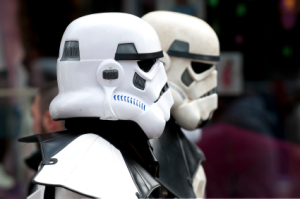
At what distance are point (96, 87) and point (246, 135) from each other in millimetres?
3471

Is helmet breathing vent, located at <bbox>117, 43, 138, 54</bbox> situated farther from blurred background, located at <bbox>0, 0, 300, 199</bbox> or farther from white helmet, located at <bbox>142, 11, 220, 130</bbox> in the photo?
blurred background, located at <bbox>0, 0, 300, 199</bbox>

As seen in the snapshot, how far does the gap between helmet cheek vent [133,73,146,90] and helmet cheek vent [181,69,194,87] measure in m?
0.64

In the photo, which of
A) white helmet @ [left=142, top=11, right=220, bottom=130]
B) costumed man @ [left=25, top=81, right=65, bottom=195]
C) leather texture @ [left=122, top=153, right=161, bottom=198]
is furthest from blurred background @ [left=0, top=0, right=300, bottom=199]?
leather texture @ [left=122, top=153, right=161, bottom=198]

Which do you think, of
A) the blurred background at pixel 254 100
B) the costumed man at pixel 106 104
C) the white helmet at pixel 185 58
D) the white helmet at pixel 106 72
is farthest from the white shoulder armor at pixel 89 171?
the blurred background at pixel 254 100

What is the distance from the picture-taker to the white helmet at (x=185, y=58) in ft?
6.87

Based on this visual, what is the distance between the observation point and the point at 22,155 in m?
3.66

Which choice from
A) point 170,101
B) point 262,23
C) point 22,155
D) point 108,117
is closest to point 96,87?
point 108,117

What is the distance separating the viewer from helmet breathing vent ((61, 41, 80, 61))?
4.76ft

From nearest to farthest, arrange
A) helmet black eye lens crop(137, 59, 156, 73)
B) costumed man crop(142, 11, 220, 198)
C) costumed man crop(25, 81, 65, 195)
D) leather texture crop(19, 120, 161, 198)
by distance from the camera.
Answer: leather texture crop(19, 120, 161, 198) → helmet black eye lens crop(137, 59, 156, 73) → costumed man crop(142, 11, 220, 198) → costumed man crop(25, 81, 65, 195)

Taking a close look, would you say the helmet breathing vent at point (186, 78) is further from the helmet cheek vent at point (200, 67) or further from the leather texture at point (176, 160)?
the leather texture at point (176, 160)

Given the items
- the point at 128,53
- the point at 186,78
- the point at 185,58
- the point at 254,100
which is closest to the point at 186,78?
the point at 186,78

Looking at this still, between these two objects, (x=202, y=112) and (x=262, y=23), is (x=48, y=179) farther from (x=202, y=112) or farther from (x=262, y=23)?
(x=262, y=23)

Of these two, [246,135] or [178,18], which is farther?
[246,135]

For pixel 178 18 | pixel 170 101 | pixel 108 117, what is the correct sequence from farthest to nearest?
pixel 178 18 → pixel 170 101 → pixel 108 117
